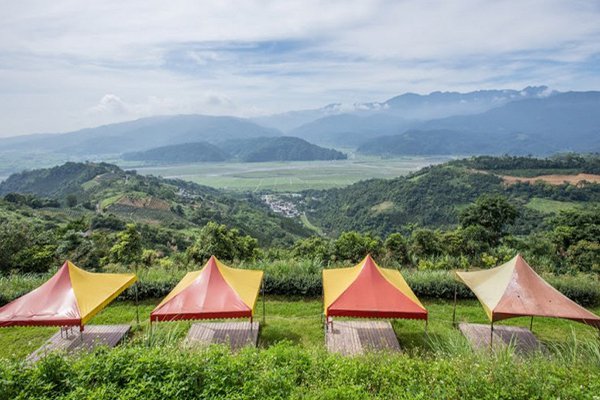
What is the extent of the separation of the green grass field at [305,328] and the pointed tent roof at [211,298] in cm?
40

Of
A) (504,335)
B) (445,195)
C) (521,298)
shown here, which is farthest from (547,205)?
(521,298)

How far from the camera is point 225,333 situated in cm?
830

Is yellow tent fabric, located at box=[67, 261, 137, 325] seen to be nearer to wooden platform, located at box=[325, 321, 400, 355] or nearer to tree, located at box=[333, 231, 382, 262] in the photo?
wooden platform, located at box=[325, 321, 400, 355]

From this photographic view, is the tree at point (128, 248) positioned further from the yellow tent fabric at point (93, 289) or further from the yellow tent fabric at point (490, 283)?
the yellow tent fabric at point (490, 283)

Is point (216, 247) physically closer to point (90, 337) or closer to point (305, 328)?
point (90, 337)

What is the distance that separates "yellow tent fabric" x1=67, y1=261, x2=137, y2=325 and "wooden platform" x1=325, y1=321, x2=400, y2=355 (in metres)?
4.78

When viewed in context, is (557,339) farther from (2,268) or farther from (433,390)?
(2,268)

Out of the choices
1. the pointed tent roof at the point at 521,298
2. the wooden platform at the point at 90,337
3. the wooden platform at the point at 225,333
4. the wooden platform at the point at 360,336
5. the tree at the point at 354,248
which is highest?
the pointed tent roof at the point at 521,298

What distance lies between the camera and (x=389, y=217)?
69000 mm

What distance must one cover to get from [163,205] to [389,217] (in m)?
41.3

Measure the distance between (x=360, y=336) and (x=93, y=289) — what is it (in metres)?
5.89

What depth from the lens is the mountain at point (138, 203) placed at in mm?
57062

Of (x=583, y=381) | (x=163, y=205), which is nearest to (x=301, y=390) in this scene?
(x=583, y=381)

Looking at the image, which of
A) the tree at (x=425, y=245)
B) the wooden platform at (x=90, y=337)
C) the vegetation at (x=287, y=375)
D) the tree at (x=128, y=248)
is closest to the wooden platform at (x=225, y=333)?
the wooden platform at (x=90, y=337)
